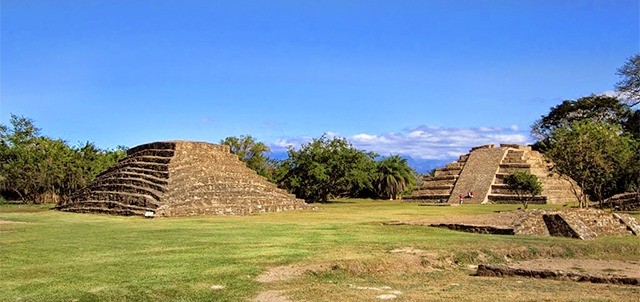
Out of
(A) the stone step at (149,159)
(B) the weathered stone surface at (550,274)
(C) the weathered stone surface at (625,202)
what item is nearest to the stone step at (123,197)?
(A) the stone step at (149,159)

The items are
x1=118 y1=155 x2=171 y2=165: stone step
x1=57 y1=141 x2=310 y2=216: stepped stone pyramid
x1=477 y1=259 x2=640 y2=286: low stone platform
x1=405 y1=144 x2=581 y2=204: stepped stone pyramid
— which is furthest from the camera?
x1=405 y1=144 x2=581 y2=204: stepped stone pyramid

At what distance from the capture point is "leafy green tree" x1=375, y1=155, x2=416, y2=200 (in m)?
60.9

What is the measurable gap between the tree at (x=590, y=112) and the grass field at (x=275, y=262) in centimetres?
5115

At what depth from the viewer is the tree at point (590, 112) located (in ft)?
217

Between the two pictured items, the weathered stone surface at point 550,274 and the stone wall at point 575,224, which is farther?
the stone wall at point 575,224

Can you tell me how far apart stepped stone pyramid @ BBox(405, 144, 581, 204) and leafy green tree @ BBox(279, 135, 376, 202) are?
746 centimetres

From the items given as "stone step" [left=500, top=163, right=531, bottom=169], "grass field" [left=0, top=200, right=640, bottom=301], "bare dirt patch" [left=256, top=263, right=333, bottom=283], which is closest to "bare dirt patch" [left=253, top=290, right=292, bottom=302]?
"grass field" [left=0, top=200, right=640, bottom=301]

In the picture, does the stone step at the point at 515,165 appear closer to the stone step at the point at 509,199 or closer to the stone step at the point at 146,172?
the stone step at the point at 509,199

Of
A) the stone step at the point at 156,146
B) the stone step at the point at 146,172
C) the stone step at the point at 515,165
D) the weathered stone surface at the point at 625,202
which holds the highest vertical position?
the stone step at the point at 515,165

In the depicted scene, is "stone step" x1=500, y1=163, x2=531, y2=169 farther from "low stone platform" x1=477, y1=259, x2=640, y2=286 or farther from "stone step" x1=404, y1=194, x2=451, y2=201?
"low stone platform" x1=477, y1=259, x2=640, y2=286

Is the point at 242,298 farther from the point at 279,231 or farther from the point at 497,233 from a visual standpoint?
the point at 497,233

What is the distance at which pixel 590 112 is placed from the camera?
2739 inches

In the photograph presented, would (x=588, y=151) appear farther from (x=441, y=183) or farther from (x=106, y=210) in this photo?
(x=106, y=210)

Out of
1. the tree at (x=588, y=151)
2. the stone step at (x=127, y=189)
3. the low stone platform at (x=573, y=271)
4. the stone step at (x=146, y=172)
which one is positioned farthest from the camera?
the stone step at (x=146, y=172)
